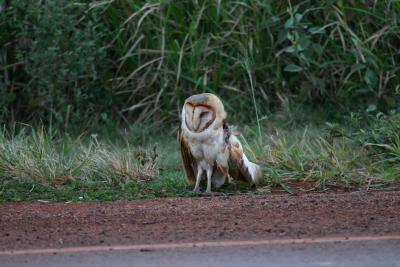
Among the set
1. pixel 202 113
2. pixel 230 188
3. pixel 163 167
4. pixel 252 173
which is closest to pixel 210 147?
pixel 202 113

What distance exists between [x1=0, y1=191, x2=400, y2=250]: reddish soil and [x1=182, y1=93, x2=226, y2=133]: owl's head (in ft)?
1.80

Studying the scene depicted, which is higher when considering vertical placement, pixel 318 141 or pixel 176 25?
pixel 176 25

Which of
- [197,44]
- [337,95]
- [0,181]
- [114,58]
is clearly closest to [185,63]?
[197,44]

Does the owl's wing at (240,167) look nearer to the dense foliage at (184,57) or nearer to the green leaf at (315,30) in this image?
the dense foliage at (184,57)

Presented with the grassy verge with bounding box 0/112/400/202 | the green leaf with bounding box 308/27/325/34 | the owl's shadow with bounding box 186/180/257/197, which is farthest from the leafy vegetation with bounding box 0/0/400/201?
the owl's shadow with bounding box 186/180/257/197

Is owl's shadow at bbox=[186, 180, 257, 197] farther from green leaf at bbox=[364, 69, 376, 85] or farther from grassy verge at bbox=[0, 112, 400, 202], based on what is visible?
green leaf at bbox=[364, 69, 376, 85]

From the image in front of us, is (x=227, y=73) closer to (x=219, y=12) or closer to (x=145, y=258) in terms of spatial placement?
(x=219, y=12)

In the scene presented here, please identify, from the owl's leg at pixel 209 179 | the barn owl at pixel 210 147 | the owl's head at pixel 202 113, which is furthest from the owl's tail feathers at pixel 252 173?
the owl's head at pixel 202 113

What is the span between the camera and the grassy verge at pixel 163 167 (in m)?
7.25

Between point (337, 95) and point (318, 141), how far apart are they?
2229mm

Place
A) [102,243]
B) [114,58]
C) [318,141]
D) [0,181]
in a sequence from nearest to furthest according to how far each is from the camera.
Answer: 1. [102,243]
2. [0,181]
3. [318,141]
4. [114,58]

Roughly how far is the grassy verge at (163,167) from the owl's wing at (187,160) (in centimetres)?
14

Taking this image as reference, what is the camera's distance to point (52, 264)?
15.4 feet

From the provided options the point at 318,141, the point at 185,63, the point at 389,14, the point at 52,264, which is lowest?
the point at 52,264
